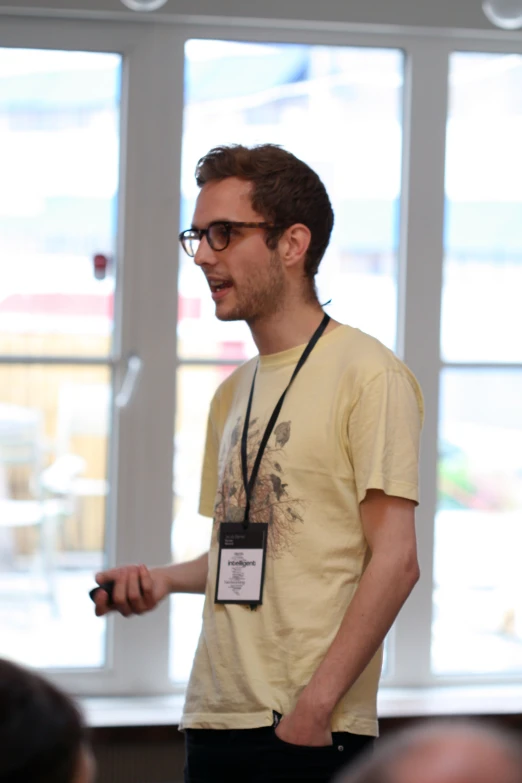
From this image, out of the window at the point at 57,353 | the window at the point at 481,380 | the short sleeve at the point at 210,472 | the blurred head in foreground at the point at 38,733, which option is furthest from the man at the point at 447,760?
the window at the point at 481,380

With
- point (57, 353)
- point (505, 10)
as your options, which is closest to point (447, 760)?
point (505, 10)

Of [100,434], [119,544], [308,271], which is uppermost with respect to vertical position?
[308,271]

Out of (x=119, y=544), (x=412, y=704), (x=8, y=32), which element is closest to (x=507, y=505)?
(x=412, y=704)

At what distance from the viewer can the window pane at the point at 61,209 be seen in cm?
301

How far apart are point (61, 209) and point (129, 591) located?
1.47 m

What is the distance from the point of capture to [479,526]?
10.6ft

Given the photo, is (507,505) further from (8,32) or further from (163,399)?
(8,32)

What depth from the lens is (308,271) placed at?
1953 mm

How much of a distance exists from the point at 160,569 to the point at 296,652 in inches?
16.5

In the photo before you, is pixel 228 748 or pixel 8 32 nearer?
pixel 228 748

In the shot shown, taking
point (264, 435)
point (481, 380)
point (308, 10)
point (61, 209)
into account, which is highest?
point (308, 10)

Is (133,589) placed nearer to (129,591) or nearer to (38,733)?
(129,591)

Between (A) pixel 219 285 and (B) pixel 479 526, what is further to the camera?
Answer: (B) pixel 479 526

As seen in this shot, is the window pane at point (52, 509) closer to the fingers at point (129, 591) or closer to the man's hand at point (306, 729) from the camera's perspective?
the fingers at point (129, 591)
